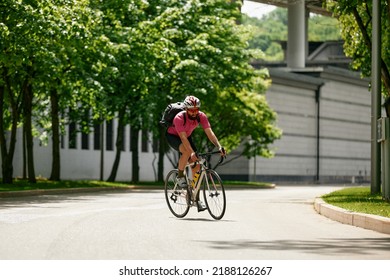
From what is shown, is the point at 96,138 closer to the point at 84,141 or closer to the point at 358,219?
the point at 84,141

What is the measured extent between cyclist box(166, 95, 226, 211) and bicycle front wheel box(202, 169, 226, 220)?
0.86 ft

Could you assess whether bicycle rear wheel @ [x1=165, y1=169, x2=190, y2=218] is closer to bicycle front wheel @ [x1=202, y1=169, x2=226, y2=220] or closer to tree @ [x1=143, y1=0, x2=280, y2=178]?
bicycle front wheel @ [x1=202, y1=169, x2=226, y2=220]

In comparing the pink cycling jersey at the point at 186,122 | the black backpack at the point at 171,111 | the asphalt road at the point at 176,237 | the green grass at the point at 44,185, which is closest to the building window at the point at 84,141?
the green grass at the point at 44,185

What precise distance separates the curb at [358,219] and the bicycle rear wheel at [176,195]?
112 inches

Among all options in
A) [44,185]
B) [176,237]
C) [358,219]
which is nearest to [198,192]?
[358,219]

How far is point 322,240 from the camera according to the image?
1473 centimetres

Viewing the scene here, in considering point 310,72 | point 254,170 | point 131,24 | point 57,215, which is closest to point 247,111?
point 254,170

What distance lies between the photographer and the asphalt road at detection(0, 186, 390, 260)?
40.0ft

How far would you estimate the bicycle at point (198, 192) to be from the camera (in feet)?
57.8

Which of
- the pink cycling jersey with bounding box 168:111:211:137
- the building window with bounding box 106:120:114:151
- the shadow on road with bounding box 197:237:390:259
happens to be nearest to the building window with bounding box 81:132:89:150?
the building window with bounding box 106:120:114:151

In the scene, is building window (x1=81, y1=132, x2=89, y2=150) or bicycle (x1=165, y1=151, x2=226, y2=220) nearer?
bicycle (x1=165, y1=151, x2=226, y2=220)

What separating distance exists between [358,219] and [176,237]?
15.7 ft

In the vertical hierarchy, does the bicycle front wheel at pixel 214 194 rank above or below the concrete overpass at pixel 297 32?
below

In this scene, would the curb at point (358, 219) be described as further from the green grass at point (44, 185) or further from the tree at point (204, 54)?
the tree at point (204, 54)
